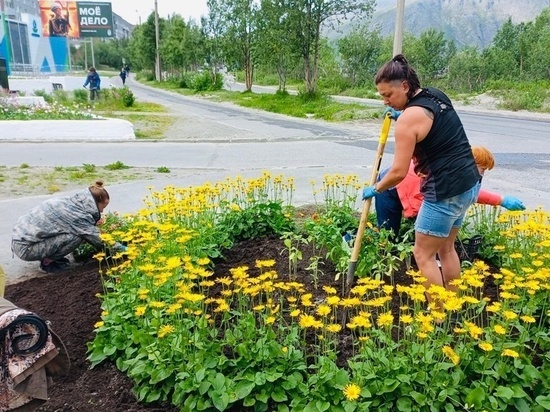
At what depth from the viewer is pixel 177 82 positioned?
51.4 m

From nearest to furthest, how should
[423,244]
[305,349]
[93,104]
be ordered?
1. [305,349]
2. [423,244]
3. [93,104]

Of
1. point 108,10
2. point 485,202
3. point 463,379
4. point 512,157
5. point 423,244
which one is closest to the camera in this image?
point 463,379

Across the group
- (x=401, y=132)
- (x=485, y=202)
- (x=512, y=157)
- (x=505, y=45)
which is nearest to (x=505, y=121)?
(x=512, y=157)

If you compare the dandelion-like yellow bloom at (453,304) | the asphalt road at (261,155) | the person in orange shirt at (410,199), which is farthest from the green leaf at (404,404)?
the asphalt road at (261,155)

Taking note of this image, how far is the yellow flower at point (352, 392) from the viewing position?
7.20 ft

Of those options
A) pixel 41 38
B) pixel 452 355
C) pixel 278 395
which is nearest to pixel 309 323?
pixel 278 395

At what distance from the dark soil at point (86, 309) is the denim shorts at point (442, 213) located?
27.7 inches

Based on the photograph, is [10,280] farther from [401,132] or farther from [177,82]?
[177,82]

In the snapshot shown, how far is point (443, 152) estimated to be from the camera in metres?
3.01

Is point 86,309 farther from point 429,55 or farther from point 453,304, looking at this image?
point 429,55

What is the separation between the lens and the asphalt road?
736 cm

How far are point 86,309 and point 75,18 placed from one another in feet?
172

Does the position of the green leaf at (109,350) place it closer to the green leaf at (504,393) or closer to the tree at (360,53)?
the green leaf at (504,393)

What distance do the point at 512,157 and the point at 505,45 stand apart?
4293 centimetres
